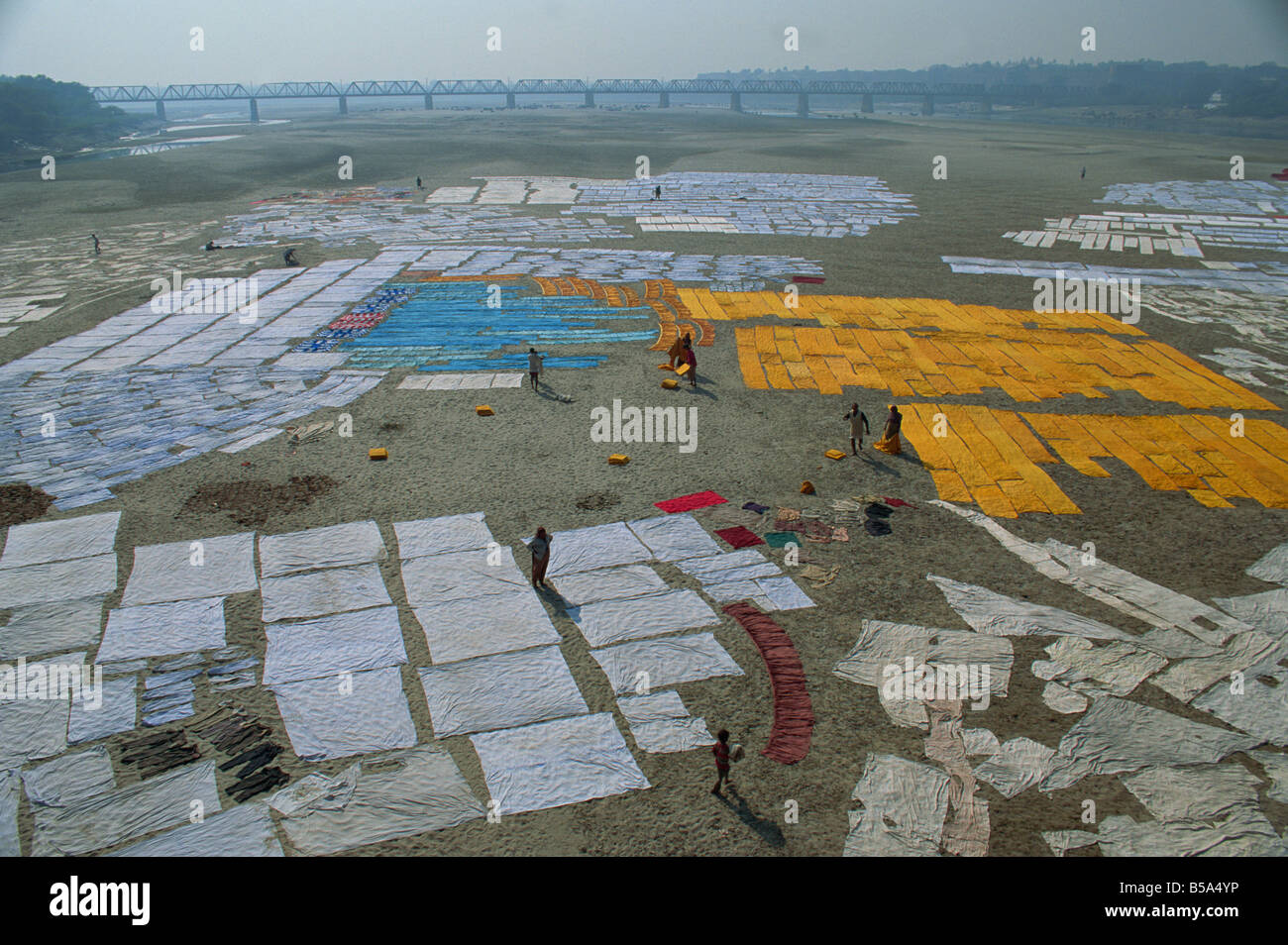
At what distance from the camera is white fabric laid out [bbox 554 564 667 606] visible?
17438mm

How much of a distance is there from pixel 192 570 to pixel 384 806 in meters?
9.05

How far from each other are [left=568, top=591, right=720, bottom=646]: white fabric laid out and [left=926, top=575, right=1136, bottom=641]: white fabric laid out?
536 cm

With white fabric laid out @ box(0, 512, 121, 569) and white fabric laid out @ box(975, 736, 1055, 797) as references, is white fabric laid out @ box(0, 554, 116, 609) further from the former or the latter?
white fabric laid out @ box(975, 736, 1055, 797)

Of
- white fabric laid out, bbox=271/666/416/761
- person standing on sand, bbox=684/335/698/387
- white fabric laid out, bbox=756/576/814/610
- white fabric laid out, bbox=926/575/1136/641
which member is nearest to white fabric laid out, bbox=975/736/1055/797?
white fabric laid out, bbox=926/575/1136/641

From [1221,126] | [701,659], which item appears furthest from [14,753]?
[1221,126]

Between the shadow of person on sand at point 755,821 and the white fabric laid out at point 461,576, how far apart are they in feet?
23.3

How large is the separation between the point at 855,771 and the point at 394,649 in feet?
29.1

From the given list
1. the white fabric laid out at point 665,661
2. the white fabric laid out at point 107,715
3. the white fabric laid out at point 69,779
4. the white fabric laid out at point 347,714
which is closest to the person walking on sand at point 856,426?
the white fabric laid out at point 665,661

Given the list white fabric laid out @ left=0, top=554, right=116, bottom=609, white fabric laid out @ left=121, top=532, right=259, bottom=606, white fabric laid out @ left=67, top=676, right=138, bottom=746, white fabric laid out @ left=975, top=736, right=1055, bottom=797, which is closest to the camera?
white fabric laid out @ left=975, top=736, right=1055, bottom=797

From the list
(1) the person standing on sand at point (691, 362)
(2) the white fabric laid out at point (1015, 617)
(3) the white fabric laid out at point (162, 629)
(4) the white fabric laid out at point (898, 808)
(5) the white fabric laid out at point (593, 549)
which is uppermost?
(1) the person standing on sand at point (691, 362)

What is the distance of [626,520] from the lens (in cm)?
2039

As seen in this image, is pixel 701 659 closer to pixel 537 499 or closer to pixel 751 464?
pixel 537 499

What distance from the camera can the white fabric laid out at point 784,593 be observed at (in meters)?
17.2

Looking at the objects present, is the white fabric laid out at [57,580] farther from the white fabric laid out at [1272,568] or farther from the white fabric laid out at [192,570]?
the white fabric laid out at [1272,568]
